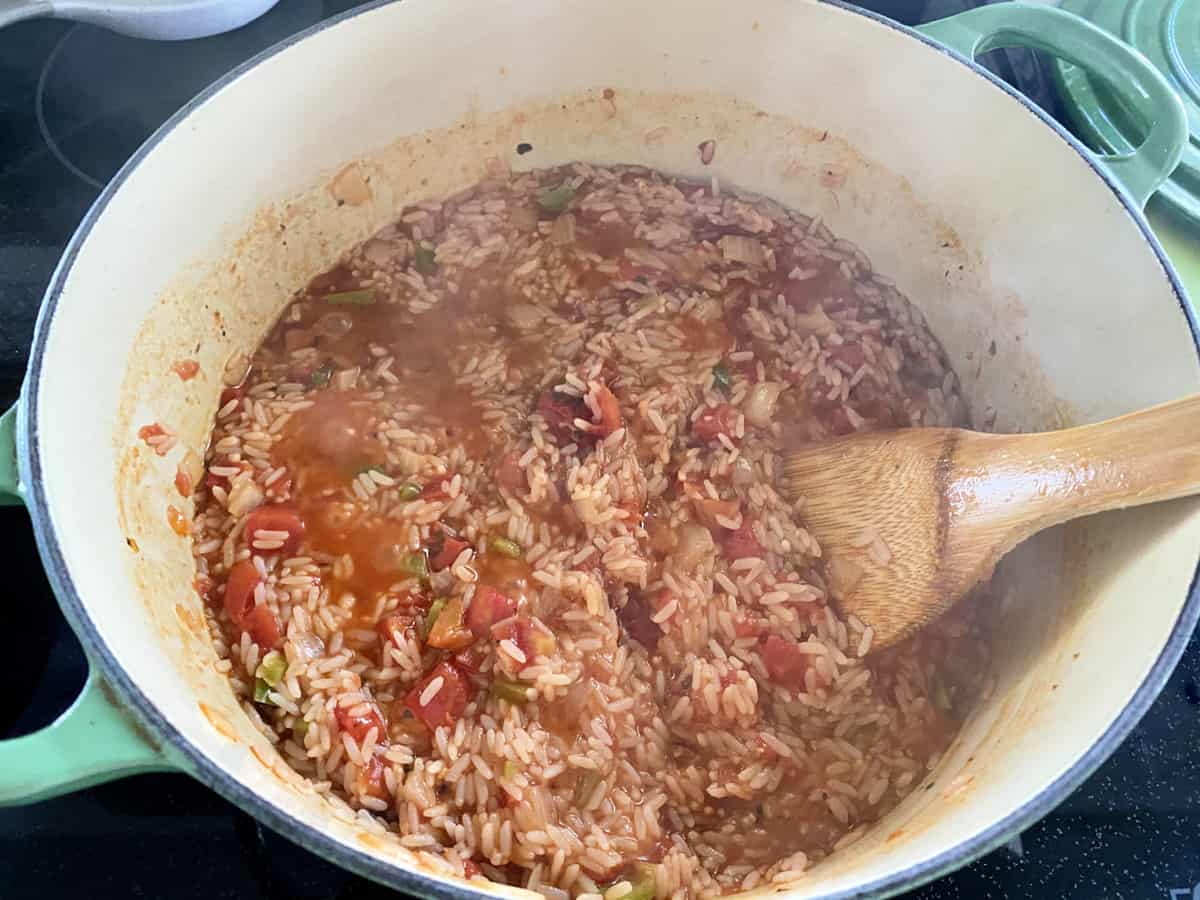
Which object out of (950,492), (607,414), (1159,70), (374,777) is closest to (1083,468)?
(950,492)

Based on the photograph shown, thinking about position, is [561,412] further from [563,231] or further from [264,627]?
[264,627]

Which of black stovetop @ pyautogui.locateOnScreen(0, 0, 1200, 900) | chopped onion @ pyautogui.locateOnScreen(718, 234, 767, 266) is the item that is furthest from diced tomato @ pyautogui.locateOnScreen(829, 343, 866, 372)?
black stovetop @ pyautogui.locateOnScreen(0, 0, 1200, 900)

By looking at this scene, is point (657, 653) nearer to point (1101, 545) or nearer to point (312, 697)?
point (312, 697)

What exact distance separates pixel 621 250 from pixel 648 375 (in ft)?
1.61

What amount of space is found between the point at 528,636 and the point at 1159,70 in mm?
2703

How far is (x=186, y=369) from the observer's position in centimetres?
257

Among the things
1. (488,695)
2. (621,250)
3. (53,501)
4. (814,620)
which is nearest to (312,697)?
(488,695)

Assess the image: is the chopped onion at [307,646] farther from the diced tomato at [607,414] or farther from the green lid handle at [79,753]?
the diced tomato at [607,414]

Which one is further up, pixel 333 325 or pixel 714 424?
pixel 714 424

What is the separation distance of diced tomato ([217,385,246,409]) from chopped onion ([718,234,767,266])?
4.82 ft

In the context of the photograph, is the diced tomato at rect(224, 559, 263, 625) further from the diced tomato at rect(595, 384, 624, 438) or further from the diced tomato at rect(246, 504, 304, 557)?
the diced tomato at rect(595, 384, 624, 438)

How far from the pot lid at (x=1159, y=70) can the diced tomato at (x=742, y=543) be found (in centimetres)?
163

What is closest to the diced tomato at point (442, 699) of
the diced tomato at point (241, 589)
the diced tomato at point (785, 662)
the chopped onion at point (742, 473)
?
the diced tomato at point (241, 589)

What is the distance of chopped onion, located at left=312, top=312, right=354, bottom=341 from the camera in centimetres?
284
